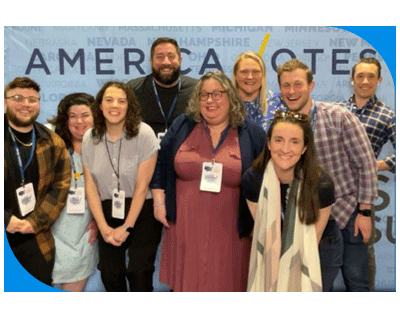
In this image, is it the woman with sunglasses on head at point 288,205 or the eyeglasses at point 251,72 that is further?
the eyeglasses at point 251,72

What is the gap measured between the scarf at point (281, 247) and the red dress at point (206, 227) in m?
0.22

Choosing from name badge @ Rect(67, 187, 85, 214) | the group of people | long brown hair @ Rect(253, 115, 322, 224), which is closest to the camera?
long brown hair @ Rect(253, 115, 322, 224)

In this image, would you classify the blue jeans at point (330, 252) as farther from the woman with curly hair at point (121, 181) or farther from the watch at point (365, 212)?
the woman with curly hair at point (121, 181)

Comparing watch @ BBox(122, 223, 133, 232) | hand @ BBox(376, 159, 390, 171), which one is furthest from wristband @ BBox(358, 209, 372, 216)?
watch @ BBox(122, 223, 133, 232)

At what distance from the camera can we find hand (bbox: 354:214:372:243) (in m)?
3.28

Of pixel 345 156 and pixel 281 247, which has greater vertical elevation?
pixel 345 156

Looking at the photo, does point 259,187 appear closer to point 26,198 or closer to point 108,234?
point 108,234

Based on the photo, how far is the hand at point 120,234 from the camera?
10.8ft

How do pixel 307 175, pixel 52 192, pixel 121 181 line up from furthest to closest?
pixel 52 192, pixel 121 181, pixel 307 175

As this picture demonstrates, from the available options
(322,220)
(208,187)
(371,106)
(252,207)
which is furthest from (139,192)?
Result: (371,106)

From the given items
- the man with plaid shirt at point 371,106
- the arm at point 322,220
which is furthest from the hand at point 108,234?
the man with plaid shirt at point 371,106

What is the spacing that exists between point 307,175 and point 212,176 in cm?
62

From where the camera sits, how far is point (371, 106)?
3.34m

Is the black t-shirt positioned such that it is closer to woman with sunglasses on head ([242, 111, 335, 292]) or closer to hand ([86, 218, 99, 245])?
woman with sunglasses on head ([242, 111, 335, 292])
